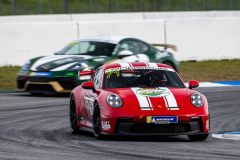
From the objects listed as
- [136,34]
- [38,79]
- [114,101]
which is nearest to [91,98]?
[114,101]

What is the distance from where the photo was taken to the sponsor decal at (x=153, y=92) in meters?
6.80

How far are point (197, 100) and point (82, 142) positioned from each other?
1540 millimetres

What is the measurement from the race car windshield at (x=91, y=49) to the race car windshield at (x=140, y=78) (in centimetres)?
547

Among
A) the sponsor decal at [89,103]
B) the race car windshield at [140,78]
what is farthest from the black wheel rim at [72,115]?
the race car windshield at [140,78]

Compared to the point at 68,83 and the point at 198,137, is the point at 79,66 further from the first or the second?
the point at 198,137

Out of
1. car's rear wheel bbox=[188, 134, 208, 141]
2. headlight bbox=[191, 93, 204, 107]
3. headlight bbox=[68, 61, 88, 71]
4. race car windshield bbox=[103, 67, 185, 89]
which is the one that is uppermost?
race car windshield bbox=[103, 67, 185, 89]

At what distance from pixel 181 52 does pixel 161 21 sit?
137cm

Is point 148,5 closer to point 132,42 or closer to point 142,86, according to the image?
point 132,42

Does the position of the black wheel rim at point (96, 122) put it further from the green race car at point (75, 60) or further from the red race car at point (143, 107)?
the green race car at point (75, 60)

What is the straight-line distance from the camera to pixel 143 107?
6.55 metres

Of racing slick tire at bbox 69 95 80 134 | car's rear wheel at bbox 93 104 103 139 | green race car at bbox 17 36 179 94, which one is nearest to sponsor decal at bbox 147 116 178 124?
car's rear wheel at bbox 93 104 103 139

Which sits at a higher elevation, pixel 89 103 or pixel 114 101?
pixel 114 101

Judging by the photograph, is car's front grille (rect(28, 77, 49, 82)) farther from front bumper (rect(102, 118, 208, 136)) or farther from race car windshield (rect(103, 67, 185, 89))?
front bumper (rect(102, 118, 208, 136))

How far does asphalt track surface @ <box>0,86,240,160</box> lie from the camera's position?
18.6 ft
